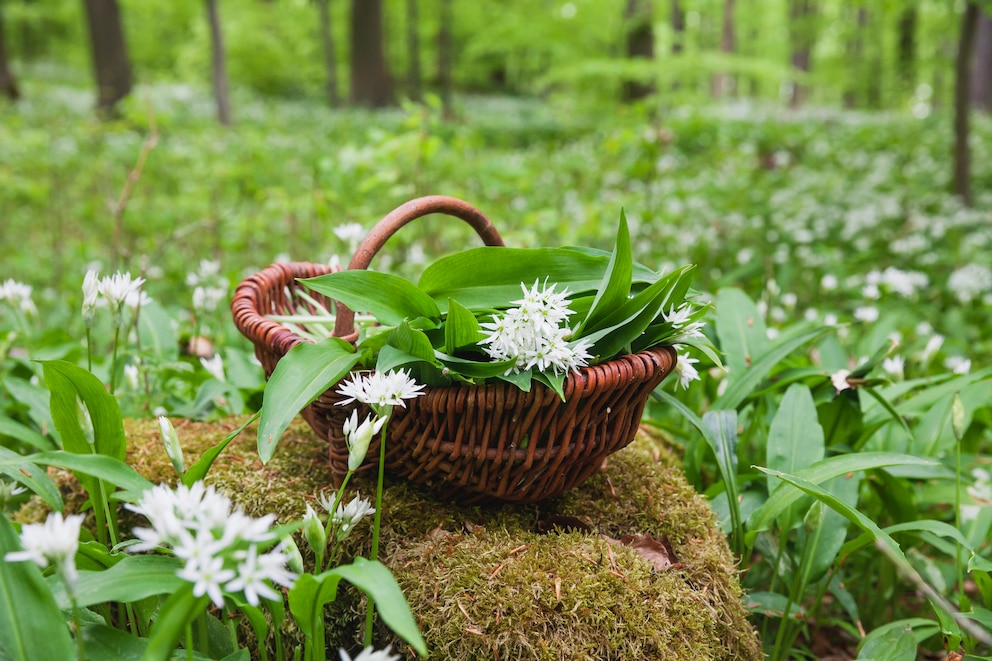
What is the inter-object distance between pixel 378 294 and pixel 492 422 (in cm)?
34

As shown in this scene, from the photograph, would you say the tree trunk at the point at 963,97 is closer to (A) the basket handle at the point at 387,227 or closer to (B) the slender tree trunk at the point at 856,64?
(B) the slender tree trunk at the point at 856,64

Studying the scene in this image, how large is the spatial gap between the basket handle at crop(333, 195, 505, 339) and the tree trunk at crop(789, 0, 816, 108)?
9043 millimetres

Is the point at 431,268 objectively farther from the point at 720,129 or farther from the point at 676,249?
the point at 720,129

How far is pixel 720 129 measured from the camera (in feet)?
36.0

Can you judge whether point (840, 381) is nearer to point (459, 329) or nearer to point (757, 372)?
point (757, 372)

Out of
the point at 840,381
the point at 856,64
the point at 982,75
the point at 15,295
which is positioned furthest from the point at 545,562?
the point at 982,75

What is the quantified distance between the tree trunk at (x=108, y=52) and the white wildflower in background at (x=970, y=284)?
40.6ft

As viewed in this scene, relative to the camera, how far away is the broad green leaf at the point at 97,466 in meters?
1.06

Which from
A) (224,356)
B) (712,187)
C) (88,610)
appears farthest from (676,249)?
(88,610)

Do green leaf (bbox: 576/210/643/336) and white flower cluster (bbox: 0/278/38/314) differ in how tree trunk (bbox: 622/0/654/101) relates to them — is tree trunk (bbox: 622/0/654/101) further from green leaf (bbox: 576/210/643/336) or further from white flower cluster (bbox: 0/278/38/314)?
green leaf (bbox: 576/210/643/336)

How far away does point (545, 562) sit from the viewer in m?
1.32

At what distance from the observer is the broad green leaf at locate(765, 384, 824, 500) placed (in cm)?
169

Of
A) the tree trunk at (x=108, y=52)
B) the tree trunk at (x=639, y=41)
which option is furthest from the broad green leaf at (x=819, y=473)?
the tree trunk at (x=108, y=52)

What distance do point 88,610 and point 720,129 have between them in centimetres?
1127
